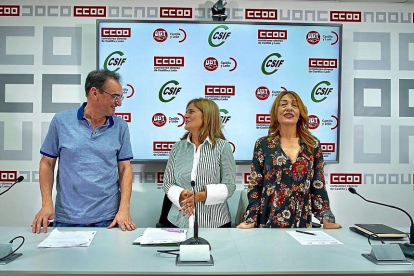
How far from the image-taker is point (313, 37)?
3363 mm

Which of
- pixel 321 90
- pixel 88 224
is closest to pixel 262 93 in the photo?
pixel 321 90

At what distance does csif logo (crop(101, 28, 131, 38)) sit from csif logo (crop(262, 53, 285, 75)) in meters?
1.33

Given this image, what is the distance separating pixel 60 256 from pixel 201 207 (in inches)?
48.0

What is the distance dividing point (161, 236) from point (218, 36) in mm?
2137

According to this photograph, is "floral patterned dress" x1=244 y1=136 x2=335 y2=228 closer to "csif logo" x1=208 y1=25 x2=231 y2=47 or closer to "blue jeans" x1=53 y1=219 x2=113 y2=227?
"blue jeans" x1=53 y1=219 x2=113 y2=227

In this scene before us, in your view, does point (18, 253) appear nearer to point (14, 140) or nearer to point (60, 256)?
point (60, 256)

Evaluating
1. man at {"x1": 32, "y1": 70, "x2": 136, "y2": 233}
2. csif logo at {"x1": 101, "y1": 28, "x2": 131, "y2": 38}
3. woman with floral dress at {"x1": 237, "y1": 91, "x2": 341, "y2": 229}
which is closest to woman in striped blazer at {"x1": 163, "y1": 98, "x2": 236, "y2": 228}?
woman with floral dress at {"x1": 237, "y1": 91, "x2": 341, "y2": 229}

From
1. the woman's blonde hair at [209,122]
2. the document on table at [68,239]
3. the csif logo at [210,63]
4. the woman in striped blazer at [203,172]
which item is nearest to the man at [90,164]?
the document on table at [68,239]

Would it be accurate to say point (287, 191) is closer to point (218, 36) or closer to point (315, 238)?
point (315, 238)

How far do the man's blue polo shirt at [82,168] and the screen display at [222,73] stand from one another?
1.11 metres

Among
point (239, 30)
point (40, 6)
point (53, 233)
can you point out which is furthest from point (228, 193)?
point (40, 6)

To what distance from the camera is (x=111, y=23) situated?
3.25m

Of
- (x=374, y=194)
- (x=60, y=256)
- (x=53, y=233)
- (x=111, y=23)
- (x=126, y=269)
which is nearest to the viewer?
(x=126, y=269)

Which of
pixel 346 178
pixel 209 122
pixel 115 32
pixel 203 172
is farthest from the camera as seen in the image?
pixel 346 178
